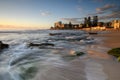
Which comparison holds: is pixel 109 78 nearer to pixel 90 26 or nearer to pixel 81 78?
pixel 81 78

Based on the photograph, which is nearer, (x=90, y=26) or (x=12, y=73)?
(x=12, y=73)

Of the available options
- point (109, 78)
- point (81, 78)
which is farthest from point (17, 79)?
point (109, 78)

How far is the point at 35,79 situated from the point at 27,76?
545 mm

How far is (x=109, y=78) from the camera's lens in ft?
13.1

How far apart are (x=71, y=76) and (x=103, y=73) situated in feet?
3.55

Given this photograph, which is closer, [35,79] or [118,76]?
[118,76]

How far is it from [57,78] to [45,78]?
406 mm

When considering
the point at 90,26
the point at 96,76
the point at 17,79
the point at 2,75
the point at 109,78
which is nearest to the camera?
the point at 109,78

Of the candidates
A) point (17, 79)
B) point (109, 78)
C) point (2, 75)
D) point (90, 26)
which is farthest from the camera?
point (90, 26)

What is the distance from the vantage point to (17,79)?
477cm

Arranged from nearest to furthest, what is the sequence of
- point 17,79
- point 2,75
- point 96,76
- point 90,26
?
point 96,76 < point 17,79 < point 2,75 < point 90,26

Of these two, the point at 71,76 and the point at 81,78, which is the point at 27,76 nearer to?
the point at 71,76

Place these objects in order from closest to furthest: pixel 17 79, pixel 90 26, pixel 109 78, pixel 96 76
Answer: pixel 109 78 → pixel 96 76 → pixel 17 79 → pixel 90 26

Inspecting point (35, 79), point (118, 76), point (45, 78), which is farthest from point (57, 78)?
point (118, 76)
